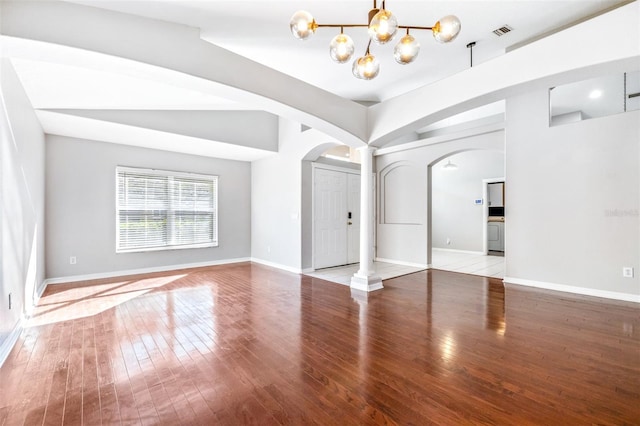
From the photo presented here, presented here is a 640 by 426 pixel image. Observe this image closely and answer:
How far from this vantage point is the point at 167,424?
1.61 meters

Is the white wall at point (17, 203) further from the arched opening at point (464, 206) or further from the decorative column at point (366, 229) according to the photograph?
the arched opening at point (464, 206)

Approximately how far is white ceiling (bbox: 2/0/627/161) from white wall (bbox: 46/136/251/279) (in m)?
0.39

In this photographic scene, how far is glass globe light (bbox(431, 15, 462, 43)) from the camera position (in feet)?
6.82

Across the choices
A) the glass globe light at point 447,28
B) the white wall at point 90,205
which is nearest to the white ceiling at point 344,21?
the glass globe light at point 447,28

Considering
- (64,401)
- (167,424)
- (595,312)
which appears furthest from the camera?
(595,312)

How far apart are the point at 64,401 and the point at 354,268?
16.4 ft

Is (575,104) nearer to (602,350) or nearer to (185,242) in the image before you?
(602,350)

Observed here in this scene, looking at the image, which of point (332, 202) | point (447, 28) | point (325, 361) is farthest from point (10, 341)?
point (332, 202)

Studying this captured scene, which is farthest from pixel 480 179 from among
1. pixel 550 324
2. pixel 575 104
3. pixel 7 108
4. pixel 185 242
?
pixel 7 108

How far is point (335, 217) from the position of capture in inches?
253

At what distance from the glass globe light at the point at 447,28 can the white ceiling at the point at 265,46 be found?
42.4 inches

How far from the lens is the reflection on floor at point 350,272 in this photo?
17.3 feet

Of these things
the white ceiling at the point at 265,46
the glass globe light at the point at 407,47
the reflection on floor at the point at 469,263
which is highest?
the white ceiling at the point at 265,46

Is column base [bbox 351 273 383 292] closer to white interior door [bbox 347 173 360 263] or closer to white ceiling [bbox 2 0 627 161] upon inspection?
white interior door [bbox 347 173 360 263]
